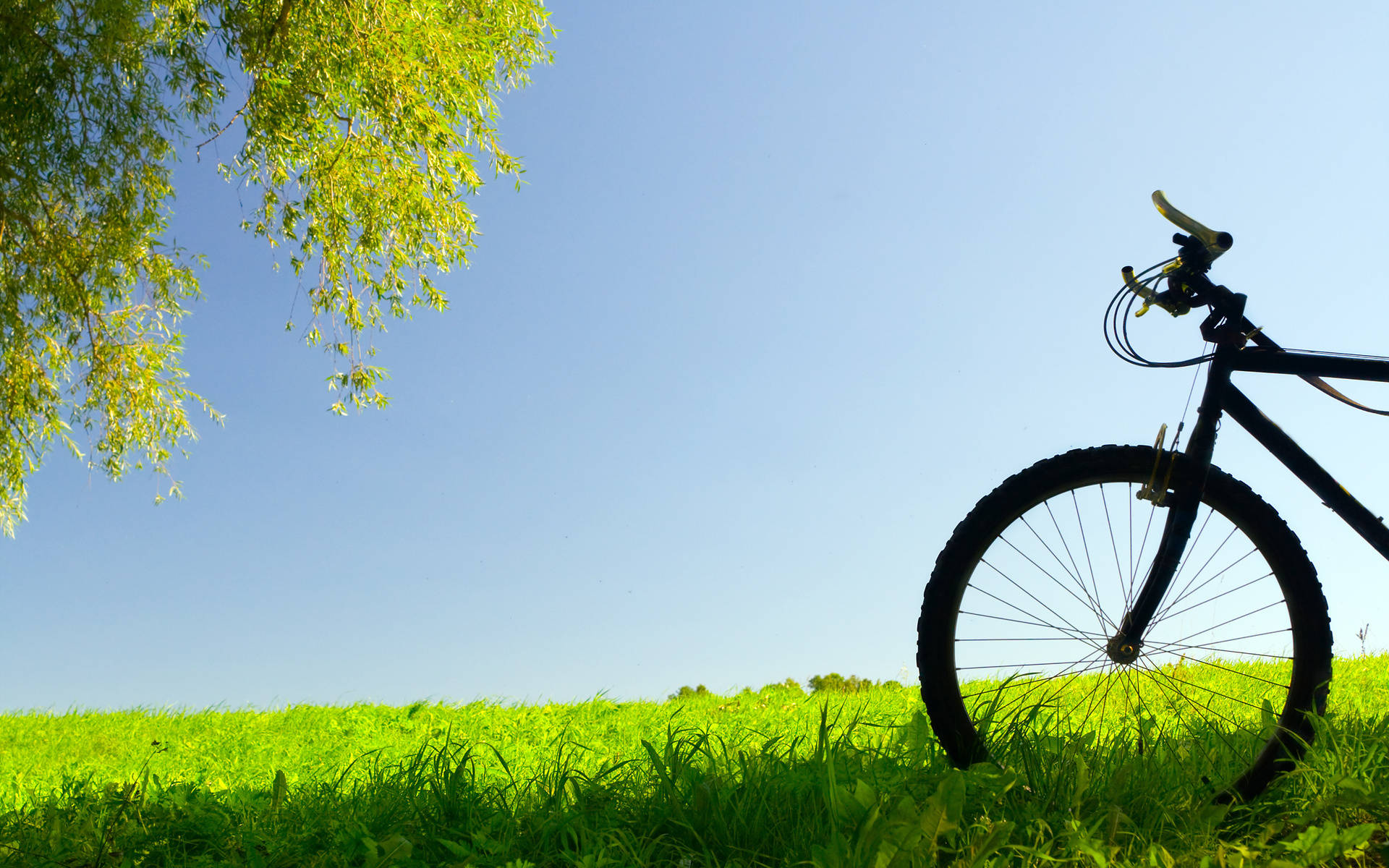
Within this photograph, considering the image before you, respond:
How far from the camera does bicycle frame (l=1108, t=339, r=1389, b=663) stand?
290cm

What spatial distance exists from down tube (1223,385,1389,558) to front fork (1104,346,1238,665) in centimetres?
7

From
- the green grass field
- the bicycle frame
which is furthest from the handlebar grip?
the green grass field

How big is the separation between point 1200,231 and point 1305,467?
0.86 meters

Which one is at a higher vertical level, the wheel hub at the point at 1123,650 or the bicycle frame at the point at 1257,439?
the bicycle frame at the point at 1257,439

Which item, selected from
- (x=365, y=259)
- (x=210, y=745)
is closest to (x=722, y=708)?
(x=210, y=745)

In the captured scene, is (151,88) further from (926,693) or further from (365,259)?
(926,693)

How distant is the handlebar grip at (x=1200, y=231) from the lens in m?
2.95

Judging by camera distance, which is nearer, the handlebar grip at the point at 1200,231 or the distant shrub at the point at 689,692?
the handlebar grip at the point at 1200,231

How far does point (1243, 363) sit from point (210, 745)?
633 centimetres

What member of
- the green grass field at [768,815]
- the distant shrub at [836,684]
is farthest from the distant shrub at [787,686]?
the green grass field at [768,815]

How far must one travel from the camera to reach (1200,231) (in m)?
2.98

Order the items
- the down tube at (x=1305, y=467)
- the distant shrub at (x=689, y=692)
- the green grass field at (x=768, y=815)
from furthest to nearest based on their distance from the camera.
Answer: the distant shrub at (x=689, y=692)
the down tube at (x=1305, y=467)
the green grass field at (x=768, y=815)

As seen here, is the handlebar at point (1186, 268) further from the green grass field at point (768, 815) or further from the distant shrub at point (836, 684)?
the distant shrub at point (836, 684)

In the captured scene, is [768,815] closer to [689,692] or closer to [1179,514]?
[1179,514]
